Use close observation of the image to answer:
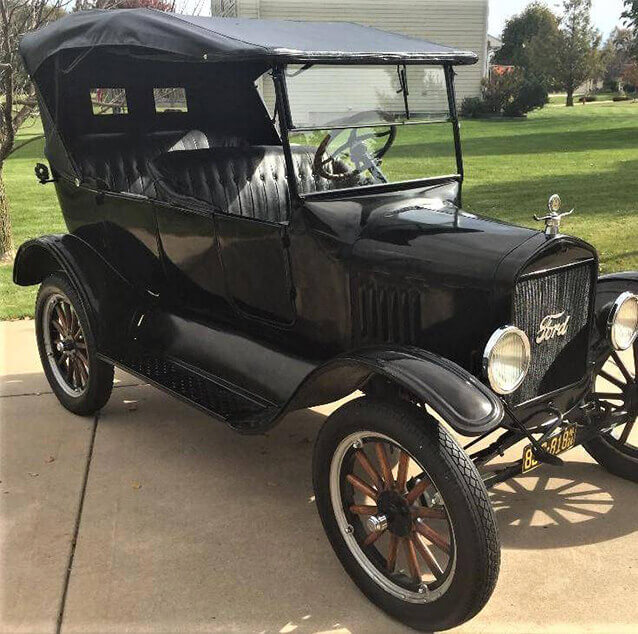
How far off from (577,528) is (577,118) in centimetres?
2547

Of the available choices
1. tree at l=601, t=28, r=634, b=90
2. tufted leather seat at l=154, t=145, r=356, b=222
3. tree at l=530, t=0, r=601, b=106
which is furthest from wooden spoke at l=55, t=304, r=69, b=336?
tree at l=601, t=28, r=634, b=90

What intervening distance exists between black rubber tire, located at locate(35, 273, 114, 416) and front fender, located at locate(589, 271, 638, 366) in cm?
240

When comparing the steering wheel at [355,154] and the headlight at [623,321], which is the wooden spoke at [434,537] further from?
the steering wheel at [355,154]

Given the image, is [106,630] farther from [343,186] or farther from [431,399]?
[343,186]

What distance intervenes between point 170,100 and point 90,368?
5.77 ft

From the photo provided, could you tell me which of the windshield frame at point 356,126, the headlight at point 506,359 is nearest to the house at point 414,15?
the windshield frame at point 356,126

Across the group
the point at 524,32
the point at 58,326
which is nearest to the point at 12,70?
the point at 58,326

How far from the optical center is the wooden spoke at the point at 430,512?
2.50 meters

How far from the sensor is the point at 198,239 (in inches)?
144

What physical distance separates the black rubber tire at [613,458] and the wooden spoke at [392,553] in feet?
4.16

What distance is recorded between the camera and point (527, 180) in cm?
1248

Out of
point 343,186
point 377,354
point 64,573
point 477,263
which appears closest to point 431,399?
point 377,354

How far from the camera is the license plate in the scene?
2750 mm

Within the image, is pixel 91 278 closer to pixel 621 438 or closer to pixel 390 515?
pixel 390 515
